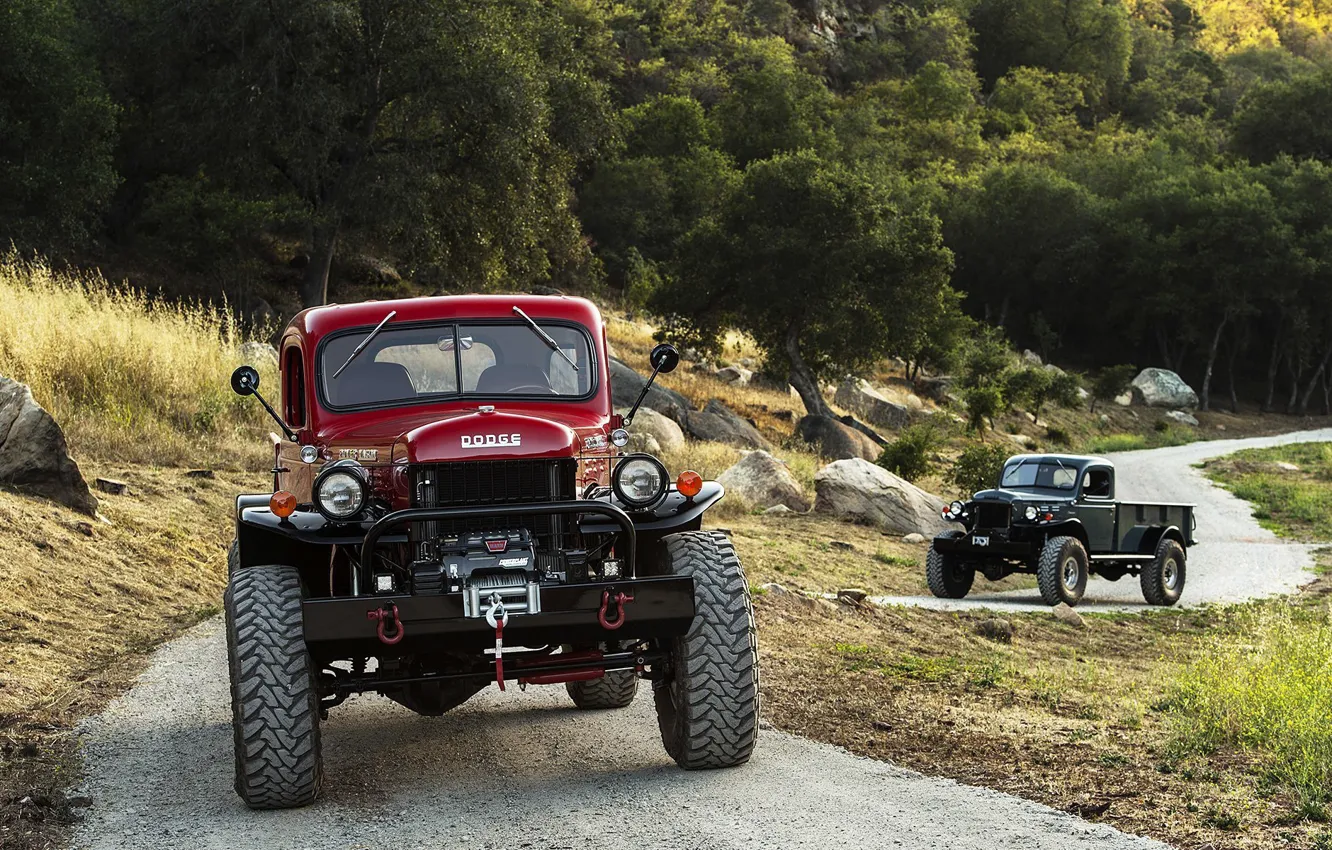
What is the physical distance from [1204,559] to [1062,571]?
8.50 metres

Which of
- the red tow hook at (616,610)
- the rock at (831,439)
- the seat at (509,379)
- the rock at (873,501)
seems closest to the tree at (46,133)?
the rock at (831,439)

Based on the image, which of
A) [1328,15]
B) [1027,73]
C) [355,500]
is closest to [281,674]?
[355,500]

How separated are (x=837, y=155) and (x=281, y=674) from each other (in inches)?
2802

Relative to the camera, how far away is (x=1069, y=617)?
1569cm

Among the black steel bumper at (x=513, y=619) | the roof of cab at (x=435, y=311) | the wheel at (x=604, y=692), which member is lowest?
the wheel at (x=604, y=692)

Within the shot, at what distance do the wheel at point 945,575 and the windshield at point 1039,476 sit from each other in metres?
1.70

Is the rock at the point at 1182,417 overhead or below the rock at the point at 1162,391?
below

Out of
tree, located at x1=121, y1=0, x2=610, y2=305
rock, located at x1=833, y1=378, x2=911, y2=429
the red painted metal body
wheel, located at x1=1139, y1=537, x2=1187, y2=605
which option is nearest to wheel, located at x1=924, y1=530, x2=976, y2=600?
wheel, located at x1=1139, y1=537, x2=1187, y2=605

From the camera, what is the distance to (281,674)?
605cm

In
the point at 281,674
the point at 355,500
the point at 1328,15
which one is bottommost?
the point at 281,674

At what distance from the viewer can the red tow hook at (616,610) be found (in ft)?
20.2

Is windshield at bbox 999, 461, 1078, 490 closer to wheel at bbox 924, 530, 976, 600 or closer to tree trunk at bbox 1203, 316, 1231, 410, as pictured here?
wheel at bbox 924, 530, 976, 600

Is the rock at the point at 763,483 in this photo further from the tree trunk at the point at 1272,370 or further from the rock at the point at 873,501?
the tree trunk at the point at 1272,370

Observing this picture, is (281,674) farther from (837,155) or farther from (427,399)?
(837,155)
